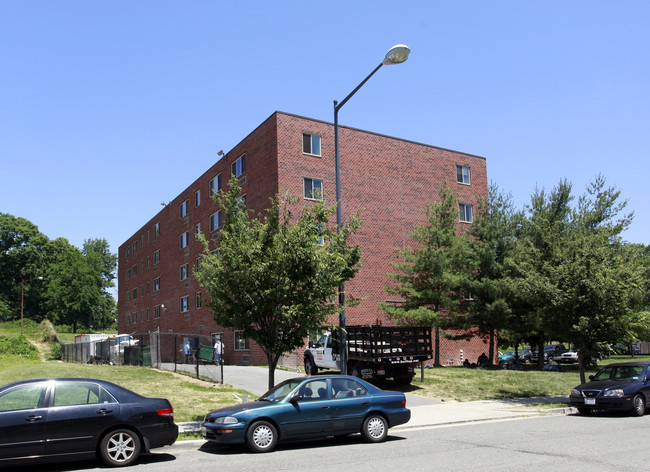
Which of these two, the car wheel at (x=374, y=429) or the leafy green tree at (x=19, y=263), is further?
the leafy green tree at (x=19, y=263)

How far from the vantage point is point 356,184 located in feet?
105

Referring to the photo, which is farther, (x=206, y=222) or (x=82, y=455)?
(x=206, y=222)

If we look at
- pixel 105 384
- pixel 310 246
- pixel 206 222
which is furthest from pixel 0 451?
pixel 206 222

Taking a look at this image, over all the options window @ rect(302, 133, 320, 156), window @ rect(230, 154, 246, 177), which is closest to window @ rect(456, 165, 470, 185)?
window @ rect(302, 133, 320, 156)

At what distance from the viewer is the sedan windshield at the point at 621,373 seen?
1475 cm

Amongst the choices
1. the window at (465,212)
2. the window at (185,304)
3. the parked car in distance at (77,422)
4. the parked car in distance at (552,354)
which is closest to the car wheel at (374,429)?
the parked car in distance at (77,422)

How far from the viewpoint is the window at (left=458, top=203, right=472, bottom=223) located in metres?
36.6

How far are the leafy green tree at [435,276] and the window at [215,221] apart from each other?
14.5m

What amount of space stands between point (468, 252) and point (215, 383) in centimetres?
1561

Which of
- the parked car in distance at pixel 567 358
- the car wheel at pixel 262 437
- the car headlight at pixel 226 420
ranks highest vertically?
the car headlight at pixel 226 420

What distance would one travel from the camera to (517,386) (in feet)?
66.5

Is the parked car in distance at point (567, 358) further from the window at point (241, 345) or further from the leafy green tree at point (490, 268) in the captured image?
the window at point (241, 345)

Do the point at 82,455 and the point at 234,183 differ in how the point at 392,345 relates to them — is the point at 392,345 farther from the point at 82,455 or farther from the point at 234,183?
the point at 82,455

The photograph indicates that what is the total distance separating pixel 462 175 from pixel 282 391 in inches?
1168
